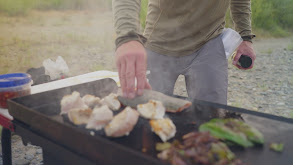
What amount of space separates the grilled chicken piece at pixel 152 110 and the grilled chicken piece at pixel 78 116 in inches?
15.2

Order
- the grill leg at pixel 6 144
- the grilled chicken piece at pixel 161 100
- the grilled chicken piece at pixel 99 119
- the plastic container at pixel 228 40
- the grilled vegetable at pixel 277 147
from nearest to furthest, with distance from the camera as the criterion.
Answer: the grilled vegetable at pixel 277 147, the grilled chicken piece at pixel 99 119, the grilled chicken piece at pixel 161 100, the grill leg at pixel 6 144, the plastic container at pixel 228 40

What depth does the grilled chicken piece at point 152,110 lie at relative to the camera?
1.89 meters

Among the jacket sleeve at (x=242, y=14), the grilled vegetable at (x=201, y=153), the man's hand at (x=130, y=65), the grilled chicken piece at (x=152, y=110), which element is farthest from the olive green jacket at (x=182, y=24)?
the grilled vegetable at (x=201, y=153)

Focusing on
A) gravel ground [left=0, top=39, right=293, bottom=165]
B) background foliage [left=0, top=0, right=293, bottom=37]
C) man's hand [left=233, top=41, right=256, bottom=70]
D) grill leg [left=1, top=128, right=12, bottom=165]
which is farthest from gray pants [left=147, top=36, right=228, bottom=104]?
background foliage [left=0, top=0, right=293, bottom=37]

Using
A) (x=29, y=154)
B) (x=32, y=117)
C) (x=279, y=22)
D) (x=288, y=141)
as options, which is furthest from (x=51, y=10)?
(x=279, y=22)

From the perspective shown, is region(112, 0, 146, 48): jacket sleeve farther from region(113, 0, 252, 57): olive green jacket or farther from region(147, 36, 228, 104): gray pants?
region(147, 36, 228, 104): gray pants

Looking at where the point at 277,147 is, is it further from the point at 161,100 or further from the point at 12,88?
the point at 12,88

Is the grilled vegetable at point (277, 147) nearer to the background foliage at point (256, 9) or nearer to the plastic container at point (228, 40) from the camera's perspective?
the plastic container at point (228, 40)

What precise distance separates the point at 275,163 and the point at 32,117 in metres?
1.54

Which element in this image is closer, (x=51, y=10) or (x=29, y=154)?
(x=29, y=154)

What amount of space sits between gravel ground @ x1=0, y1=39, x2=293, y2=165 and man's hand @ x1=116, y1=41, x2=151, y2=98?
88.4 inches

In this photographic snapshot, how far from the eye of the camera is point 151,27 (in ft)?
9.89

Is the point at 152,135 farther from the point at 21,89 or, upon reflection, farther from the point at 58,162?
the point at 21,89

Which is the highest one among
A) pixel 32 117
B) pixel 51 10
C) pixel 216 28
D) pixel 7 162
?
pixel 51 10
